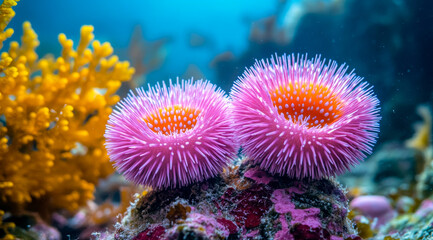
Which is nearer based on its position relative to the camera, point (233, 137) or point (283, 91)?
point (233, 137)

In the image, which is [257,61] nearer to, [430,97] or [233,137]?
[233,137]

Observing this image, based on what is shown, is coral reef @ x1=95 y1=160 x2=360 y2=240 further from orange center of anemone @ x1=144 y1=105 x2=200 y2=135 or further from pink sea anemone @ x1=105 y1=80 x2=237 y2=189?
orange center of anemone @ x1=144 y1=105 x2=200 y2=135

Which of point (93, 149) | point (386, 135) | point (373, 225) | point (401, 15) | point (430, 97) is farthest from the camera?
point (386, 135)

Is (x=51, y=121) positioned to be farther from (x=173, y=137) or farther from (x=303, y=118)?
(x=303, y=118)

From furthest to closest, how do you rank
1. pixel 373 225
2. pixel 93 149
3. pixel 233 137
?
pixel 93 149 < pixel 373 225 < pixel 233 137

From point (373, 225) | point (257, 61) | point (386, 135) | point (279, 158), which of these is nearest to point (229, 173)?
point (279, 158)

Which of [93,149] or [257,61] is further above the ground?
[93,149]

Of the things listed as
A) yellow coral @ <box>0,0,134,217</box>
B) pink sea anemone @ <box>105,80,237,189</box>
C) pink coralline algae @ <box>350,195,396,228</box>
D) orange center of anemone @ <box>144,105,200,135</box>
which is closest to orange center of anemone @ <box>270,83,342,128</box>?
pink sea anemone @ <box>105,80,237,189</box>
